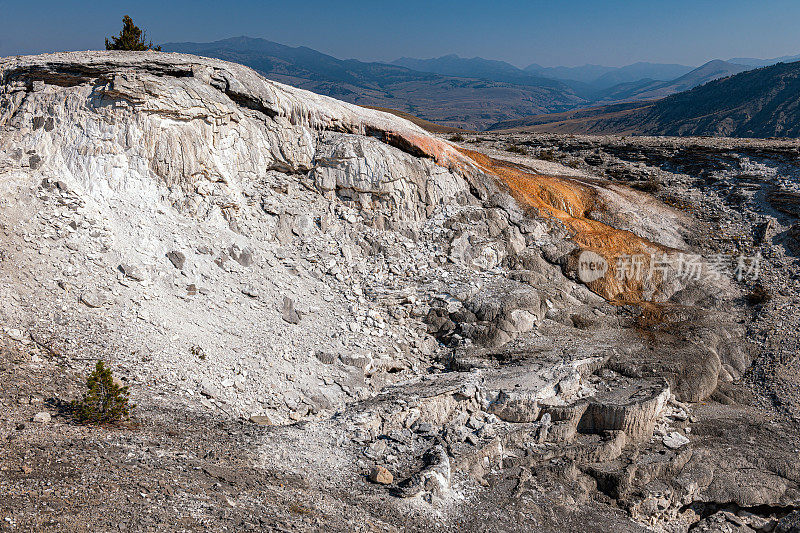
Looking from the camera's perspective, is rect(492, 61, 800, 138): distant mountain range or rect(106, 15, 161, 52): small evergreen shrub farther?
rect(492, 61, 800, 138): distant mountain range

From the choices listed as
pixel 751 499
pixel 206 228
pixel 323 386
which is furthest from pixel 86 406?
pixel 751 499

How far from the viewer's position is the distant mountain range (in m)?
136

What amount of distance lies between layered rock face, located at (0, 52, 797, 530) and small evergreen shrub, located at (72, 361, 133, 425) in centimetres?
115

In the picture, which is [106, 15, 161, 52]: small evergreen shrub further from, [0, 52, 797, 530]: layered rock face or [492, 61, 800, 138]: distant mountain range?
[492, 61, 800, 138]: distant mountain range

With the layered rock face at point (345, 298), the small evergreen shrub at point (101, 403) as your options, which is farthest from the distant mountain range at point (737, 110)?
the small evergreen shrub at point (101, 403)

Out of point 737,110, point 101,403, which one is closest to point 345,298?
point 101,403

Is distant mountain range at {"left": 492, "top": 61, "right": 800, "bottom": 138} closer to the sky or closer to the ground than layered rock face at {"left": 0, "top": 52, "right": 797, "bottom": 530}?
closer to the sky

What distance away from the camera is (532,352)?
18.1m

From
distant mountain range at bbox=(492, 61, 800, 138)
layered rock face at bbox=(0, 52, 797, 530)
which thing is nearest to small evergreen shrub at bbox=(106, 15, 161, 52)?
layered rock face at bbox=(0, 52, 797, 530)

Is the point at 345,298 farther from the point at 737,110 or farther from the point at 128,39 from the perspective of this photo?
the point at 737,110

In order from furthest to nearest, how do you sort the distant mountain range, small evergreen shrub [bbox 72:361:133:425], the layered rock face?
the distant mountain range → the layered rock face → small evergreen shrub [bbox 72:361:133:425]

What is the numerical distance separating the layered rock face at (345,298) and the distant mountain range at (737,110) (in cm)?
14454

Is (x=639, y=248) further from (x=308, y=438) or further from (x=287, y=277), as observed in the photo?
(x=308, y=438)

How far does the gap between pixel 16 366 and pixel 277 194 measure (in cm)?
1148
